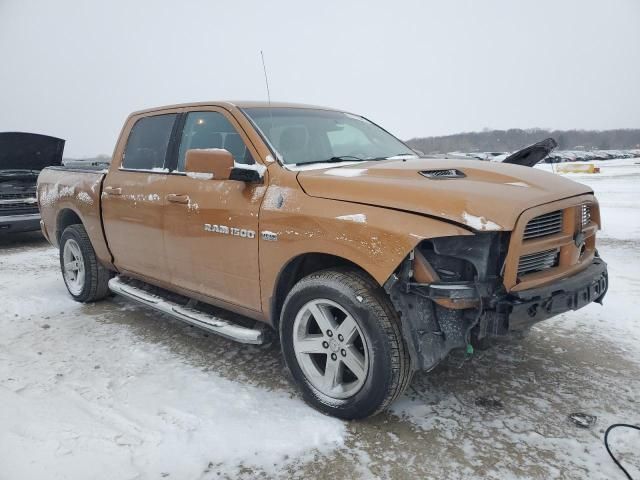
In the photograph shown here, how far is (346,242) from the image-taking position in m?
2.47

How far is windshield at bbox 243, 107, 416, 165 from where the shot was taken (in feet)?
10.5

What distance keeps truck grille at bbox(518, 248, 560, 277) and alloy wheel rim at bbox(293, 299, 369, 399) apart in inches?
36.1

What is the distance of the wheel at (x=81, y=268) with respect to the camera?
183 inches

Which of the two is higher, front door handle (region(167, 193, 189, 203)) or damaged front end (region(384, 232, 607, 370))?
front door handle (region(167, 193, 189, 203))

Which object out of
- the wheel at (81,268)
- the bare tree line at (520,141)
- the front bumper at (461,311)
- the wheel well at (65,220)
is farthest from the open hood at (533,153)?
the bare tree line at (520,141)

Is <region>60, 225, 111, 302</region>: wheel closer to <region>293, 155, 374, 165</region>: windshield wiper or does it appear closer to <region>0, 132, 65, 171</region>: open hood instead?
<region>293, 155, 374, 165</region>: windshield wiper

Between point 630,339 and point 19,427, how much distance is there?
4259 millimetres

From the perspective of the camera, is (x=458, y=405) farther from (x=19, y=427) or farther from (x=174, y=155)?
(x=174, y=155)

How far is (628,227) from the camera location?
800 cm

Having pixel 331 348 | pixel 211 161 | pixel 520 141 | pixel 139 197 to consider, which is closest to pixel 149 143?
pixel 139 197

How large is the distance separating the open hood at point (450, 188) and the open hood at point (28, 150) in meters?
7.19

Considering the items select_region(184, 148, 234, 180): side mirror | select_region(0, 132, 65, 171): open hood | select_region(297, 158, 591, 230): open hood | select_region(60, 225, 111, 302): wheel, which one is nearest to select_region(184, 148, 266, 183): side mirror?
select_region(184, 148, 234, 180): side mirror

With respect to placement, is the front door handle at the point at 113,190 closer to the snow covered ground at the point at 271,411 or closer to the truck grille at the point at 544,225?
the snow covered ground at the point at 271,411

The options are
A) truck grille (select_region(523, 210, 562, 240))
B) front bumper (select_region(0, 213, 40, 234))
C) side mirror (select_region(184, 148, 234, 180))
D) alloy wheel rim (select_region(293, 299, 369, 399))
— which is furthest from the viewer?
front bumper (select_region(0, 213, 40, 234))
